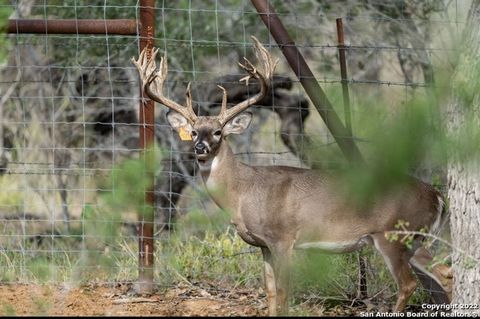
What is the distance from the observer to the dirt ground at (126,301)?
6.71m

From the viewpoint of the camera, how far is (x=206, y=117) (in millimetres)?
7258

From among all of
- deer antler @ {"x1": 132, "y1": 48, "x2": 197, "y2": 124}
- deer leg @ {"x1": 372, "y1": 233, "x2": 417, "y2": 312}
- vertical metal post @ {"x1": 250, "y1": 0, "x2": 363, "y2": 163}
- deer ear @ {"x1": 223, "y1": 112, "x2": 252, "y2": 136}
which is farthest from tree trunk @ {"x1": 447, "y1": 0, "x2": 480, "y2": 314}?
deer antler @ {"x1": 132, "y1": 48, "x2": 197, "y2": 124}

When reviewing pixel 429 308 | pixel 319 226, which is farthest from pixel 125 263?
pixel 429 308

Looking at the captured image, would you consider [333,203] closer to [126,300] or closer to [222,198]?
[222,198]

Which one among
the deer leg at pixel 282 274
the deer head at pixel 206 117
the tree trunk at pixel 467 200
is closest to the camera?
the tree trunk at pixel 467 200

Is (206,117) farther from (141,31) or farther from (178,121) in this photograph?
(141,31)

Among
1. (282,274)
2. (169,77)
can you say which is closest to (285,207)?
(282,274)

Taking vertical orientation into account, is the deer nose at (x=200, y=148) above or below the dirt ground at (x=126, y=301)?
above

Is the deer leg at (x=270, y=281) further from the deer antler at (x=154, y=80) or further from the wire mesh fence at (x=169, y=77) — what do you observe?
the wire mesh fence at (x=169, y=77)

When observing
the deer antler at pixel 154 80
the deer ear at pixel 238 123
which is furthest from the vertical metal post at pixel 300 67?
the deer antler at pixel 154 80

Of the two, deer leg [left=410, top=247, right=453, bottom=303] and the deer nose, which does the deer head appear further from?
deer leg [left=410, top=247, right=453, bottom=303]

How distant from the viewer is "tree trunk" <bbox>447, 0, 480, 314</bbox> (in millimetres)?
5453

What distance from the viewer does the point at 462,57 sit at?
17.2ft

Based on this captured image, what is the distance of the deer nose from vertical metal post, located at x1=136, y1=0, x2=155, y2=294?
0.41 m
